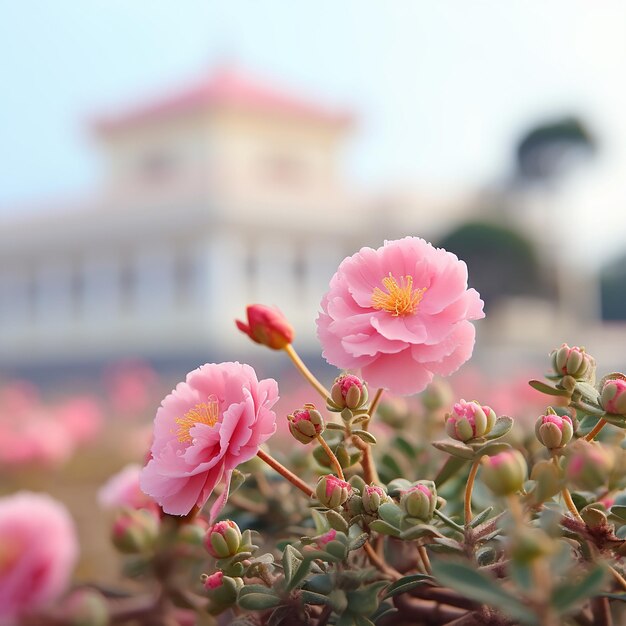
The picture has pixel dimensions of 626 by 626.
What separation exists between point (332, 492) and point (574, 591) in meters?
0.14

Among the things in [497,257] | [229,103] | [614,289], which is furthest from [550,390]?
[614,289]

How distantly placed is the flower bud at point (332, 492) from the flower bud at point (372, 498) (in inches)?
0.5

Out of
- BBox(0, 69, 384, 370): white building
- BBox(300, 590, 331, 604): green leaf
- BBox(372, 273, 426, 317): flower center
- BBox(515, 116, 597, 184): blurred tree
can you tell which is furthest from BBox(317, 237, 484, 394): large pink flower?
BBox(515, 116, 597, 184): blurred tree

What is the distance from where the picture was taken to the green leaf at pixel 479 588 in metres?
0.28

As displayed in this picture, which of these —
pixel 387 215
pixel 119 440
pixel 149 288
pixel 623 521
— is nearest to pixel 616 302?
pixel 387 215

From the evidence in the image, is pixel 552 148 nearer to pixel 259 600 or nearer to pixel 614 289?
pixel 614 289

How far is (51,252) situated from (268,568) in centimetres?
1144

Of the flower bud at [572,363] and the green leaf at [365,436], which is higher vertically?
the flower bud at [572,363]

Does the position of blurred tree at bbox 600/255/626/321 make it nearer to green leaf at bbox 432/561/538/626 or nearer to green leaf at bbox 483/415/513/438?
green leaf at bbox 483/415/513/438

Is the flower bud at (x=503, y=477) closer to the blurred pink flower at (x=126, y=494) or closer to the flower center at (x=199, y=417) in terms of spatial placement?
the flower center at (x=199, y=417)

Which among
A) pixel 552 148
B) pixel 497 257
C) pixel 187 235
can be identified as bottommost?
pixel 497 257

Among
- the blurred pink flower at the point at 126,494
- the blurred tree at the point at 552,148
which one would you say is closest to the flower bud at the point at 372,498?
the blurred pink flower at the point at 126,494

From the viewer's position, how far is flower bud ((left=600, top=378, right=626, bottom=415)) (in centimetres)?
40

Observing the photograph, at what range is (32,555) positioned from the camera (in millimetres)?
366
